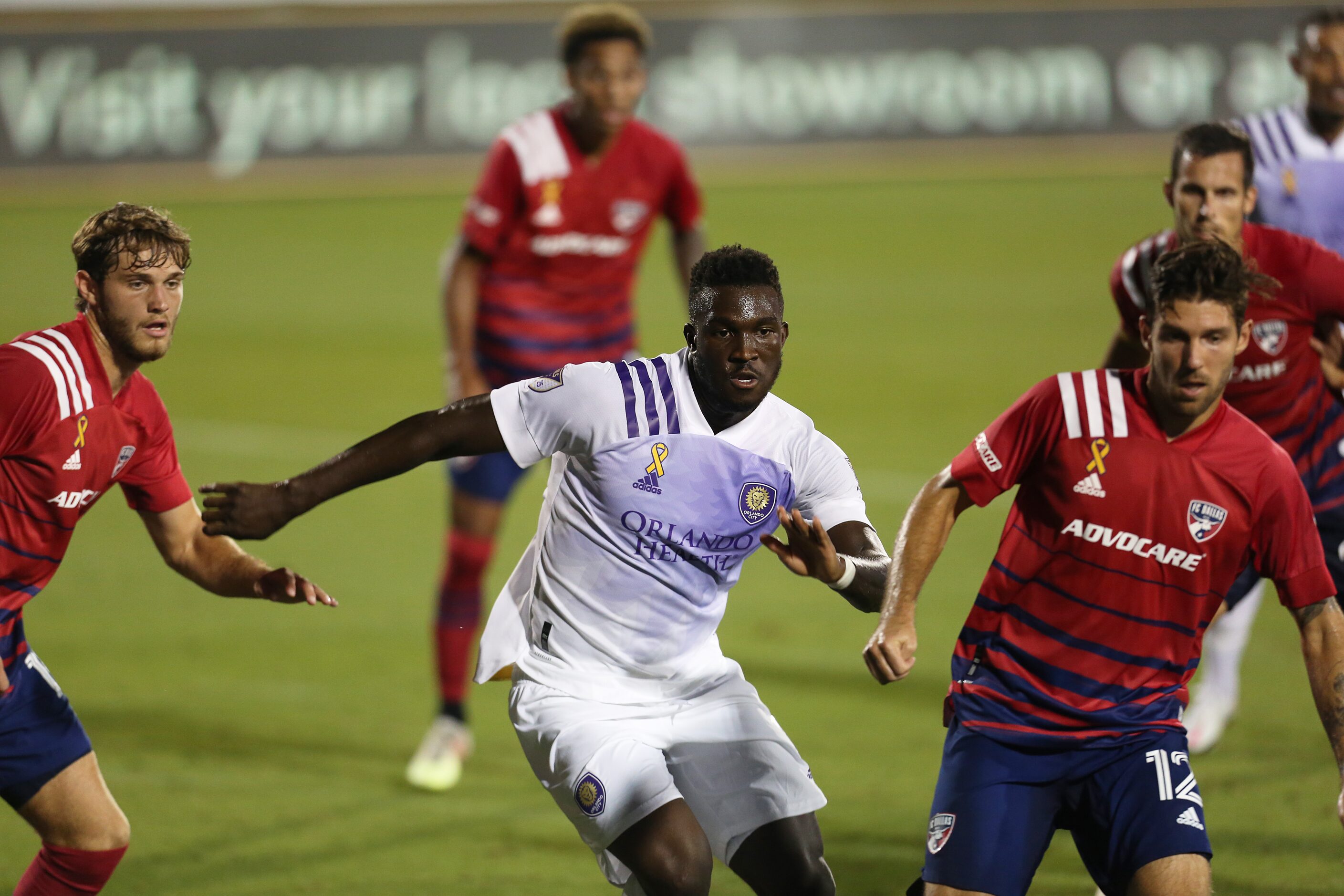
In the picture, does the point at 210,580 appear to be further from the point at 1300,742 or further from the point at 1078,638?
the point at 1300,742

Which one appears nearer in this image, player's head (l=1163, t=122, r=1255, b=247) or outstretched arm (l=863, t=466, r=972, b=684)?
outstretched arm (l=863, t=466, r=972, b=684)

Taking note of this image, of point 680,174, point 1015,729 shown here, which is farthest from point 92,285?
point 680,174

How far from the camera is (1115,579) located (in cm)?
424

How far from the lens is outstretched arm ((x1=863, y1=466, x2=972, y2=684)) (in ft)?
12.8

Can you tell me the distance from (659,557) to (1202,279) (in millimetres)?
1518

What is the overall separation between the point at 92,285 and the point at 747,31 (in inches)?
794

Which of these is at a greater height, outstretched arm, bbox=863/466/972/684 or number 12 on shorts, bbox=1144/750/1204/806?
outstretched arm, bbox=863/466/972/684

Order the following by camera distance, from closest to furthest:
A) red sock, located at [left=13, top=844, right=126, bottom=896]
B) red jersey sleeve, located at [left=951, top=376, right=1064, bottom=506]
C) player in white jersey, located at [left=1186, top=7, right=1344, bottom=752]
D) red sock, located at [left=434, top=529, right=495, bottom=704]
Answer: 1. red jersey sleeve, located at [left=951, top=376, right=1064, bottom=506]
2. red sock, located at [left=13, top=844, right=126, bottom=896]
3. player in white jersey, located at [left=1186, top=7, right=1344, bottom=752]
4. red sock, located at [left=434, top=529, right=495, bottom=704]

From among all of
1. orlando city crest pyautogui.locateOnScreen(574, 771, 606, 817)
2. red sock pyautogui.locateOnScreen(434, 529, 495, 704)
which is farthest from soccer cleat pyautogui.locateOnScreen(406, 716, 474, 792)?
orlando city crest pyautogui.locateOnScreen(574, 771, 606, 817)

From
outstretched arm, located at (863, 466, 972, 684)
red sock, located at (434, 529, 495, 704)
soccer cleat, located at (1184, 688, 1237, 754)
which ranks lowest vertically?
soccer cleat, located at (1184, 688, 1237, 754)

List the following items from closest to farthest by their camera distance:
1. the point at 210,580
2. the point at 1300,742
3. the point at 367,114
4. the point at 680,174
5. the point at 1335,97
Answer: the point at 210,580 < the point at 1335,97 < the point at 1300,742 < the point at 680,174 < the point at 367,114

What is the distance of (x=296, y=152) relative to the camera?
23641 mm

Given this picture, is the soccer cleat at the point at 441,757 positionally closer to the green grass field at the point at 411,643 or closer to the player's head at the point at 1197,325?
the green grass field at the point at 411,643

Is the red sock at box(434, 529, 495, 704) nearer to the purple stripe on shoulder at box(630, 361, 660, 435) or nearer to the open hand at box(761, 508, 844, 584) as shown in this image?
the purple stripe on shoulder at box(630, 361, 660, 435)
